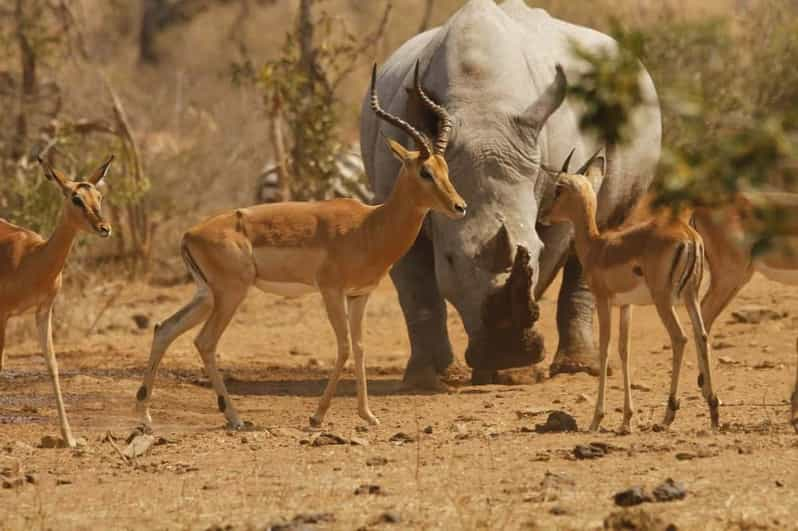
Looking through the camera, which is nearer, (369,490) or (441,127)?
(369,490)

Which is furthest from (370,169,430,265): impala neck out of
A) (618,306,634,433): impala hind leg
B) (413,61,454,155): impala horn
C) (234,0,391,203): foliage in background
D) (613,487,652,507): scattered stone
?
(234,0,391,203): foliage in background

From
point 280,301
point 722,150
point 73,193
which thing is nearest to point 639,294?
point 73,193

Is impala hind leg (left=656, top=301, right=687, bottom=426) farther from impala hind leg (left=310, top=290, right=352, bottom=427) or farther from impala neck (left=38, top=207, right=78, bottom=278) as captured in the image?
impala neck (left=38, top=207, right=78, bottom=278)

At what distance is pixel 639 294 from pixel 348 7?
3805cm

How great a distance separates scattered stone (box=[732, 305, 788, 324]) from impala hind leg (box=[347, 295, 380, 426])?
20.4 feet

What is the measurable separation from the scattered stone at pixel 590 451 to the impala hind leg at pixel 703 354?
3.36ft

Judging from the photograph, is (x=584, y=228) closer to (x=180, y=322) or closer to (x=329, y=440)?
(x=329, y=440)

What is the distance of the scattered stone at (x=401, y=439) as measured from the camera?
1008cm

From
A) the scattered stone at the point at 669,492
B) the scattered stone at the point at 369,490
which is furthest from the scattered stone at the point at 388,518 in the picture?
the scattered stone at the point at 669,492

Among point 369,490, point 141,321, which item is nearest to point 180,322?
point 369,490

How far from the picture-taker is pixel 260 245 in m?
11.1

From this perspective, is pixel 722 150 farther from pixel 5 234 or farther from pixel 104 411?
pixel 104 411

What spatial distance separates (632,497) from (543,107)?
6.33 meters

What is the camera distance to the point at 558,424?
33.8 feet
